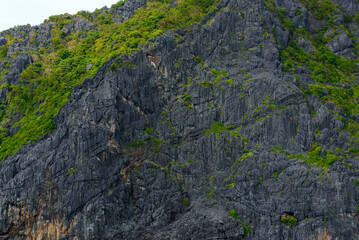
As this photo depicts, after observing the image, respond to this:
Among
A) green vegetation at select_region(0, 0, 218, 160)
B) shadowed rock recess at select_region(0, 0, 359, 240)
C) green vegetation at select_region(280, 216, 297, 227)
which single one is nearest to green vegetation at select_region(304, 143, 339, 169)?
shadowed rock recess at select_region(0, 0, 359, 240)

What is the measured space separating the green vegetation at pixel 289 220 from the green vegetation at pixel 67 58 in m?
30.9

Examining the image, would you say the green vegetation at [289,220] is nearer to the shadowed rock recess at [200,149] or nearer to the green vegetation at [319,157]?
the shadowed rock recess at [200,149]

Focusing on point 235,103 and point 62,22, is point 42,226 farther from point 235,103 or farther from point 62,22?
point 62,22

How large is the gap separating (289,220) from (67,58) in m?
45.6

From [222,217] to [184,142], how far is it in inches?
486

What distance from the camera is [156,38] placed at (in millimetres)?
64750

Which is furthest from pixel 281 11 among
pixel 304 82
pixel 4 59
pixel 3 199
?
pixel 3 199

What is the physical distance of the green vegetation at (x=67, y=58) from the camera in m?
61.3

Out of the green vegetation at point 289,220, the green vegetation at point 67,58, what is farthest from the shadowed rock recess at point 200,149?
the green vegetation at point 67,58

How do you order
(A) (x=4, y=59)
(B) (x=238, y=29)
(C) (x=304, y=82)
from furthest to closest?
(A) (x=4, y=59) → (B) (x=238, y=29) → (C) (x=304, y=82)

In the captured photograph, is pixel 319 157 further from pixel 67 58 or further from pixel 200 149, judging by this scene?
pixel 67 58

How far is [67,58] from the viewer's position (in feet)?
237

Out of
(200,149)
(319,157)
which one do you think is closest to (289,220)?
(319,157)

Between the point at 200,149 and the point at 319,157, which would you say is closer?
the point at 319,157
